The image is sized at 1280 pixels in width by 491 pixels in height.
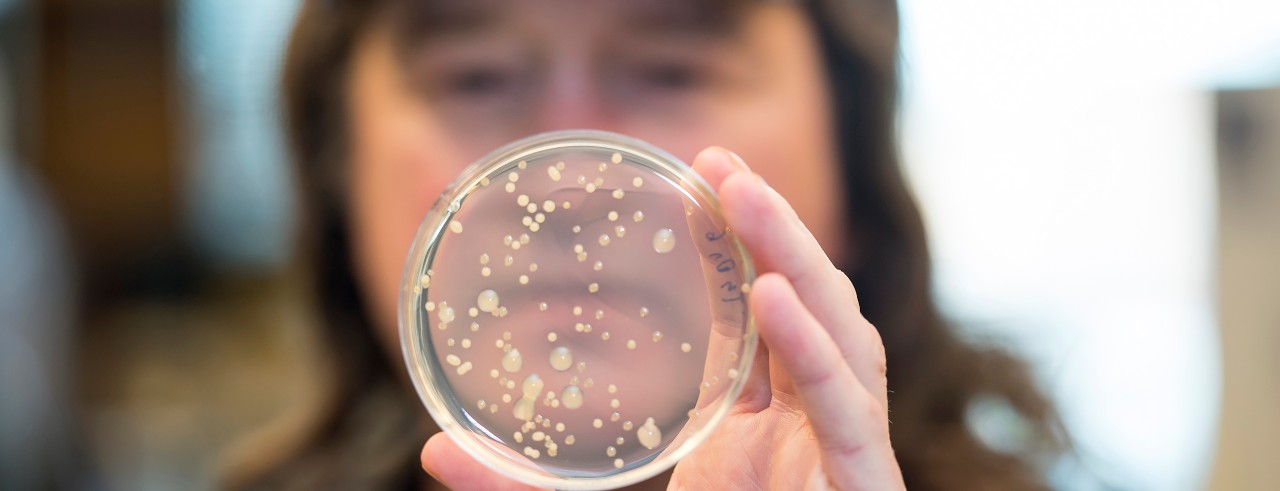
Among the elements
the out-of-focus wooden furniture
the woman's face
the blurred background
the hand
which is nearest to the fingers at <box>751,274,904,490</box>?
the hand

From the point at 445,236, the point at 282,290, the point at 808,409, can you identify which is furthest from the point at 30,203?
the point at 808,409

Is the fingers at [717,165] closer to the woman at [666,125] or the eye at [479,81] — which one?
the woman at [666,125]

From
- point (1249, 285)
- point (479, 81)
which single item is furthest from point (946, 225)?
point (479, 81)

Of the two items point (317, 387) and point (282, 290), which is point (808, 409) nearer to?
point (317, 387)

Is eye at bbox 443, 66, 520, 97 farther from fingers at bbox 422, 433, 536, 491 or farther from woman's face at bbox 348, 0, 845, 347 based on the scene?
fingers at bbox 422, 433, 536, 491

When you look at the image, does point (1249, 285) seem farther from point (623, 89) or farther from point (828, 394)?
point (828, 394)

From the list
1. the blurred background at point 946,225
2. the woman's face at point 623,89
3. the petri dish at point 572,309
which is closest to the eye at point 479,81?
the woman's face at point 623,89
